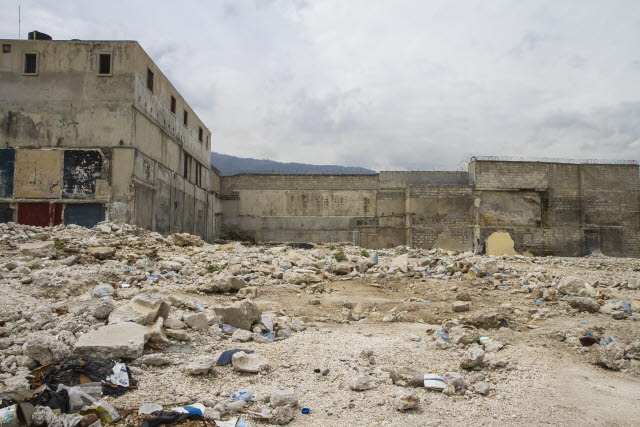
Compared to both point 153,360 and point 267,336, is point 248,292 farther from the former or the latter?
point 153,360

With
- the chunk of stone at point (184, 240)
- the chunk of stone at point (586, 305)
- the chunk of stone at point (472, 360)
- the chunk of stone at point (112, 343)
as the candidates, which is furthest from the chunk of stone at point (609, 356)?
the chunk of stone at point (184, 240)

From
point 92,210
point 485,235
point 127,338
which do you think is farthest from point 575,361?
point 485,235

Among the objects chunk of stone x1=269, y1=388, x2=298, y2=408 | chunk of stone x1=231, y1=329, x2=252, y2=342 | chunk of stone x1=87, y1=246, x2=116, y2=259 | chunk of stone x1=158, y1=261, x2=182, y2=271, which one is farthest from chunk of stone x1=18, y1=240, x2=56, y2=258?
chunk of stone x1=269, y1=388, x2=298, y2=408

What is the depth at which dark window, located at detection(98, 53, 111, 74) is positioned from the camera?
45.9ft

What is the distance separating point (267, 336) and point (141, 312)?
145 cm

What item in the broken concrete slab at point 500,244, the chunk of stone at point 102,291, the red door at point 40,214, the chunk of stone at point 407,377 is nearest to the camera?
the chunk of stone at point 407,377

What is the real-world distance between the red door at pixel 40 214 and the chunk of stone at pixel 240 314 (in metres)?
10.5

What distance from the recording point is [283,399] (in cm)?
332

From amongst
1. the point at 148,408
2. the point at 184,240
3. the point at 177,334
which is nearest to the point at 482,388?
the point at 148,408

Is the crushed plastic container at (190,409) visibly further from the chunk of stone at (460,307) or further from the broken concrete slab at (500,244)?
the broken concrete slab at (500,244)

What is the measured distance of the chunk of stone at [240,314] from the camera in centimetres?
Answer: 539

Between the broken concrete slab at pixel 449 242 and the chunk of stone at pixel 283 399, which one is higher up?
the broken concrete slab at pixel 449 242

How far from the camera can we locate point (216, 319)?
17.5ft

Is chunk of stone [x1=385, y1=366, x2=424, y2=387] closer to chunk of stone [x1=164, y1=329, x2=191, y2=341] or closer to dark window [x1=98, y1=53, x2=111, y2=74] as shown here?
chunk of stone [x1=164, y1=329, x2=191, y2=341]
